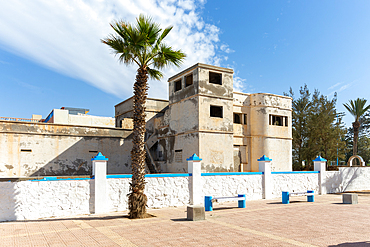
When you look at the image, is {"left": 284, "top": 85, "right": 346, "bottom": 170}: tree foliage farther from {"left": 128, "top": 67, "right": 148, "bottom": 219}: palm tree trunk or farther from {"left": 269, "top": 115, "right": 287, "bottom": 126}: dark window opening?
{"left": 128, "top": 67, "right": 148, "bottom": 219}: palm tree trunk

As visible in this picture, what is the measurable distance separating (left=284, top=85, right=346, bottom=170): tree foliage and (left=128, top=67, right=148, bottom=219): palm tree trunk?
32252 mm

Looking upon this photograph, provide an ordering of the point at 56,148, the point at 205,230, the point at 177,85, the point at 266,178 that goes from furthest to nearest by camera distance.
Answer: the point at 177,85 < the point at 56,148 < the point at 266,178 < the point at 205,230

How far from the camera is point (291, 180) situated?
65.1 ft

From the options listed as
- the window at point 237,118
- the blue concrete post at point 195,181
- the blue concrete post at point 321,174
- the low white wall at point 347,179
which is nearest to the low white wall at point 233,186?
the blue concrete post at point 195,181

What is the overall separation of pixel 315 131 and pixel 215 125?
782 inches

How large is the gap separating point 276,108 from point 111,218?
23018mm

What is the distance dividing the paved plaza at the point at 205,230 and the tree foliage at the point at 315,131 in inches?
1067

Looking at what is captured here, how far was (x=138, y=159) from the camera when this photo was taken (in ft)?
40.4

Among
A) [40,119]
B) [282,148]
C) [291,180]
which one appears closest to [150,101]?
[282,148]

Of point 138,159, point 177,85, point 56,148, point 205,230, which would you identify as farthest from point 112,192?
point 177,85

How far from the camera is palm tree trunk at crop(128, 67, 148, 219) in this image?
12062 millimetres

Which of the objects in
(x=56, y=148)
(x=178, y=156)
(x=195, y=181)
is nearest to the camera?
(x=195, y=181)

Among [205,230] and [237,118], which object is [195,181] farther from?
[237,118]

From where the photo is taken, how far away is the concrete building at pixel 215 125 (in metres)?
25.1
